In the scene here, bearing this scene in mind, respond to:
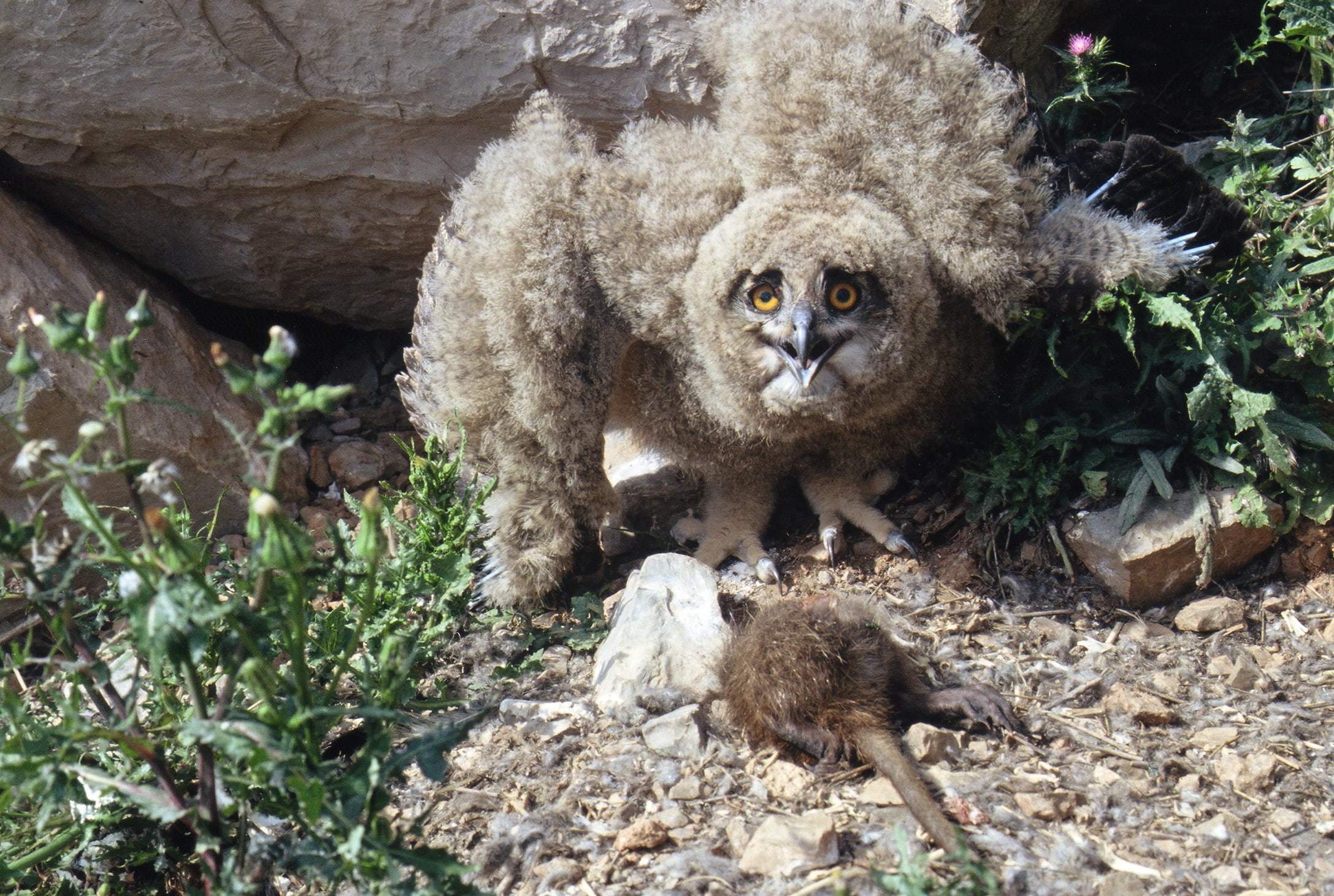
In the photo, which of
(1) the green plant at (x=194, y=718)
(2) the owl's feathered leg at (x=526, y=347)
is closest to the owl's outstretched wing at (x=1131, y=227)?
(2) the owl's feathered leg at (x=526, y=347)

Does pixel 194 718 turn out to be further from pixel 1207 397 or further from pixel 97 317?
pixel 1207 397

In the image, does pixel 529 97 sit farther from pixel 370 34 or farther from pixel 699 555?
pixel 699 555

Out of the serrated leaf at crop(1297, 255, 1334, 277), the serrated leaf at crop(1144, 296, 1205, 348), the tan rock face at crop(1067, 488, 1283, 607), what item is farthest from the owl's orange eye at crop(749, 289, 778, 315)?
the serrated leaf at crop(1297, 255, 1334, 277)

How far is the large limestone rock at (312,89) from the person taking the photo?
3555mm

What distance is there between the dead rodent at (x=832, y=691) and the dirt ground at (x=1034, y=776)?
77mm

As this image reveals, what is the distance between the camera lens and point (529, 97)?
12.1ft

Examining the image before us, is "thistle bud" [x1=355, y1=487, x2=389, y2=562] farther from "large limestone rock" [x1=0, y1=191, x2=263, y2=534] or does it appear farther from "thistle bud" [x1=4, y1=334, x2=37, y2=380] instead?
"large limestone rock" [x1=0, y1=191, x2=263, y2=534]

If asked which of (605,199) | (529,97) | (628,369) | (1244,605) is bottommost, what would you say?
(1244,605)

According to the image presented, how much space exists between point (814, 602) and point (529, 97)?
2.12m

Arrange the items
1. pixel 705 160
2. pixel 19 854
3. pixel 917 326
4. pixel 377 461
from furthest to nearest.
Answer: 1. pixel 377 461
2. pixel 705 160
3. pixel 917 326
4. pixel 19 854

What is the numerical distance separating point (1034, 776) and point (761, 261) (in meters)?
1.59

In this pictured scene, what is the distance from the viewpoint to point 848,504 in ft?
12.3

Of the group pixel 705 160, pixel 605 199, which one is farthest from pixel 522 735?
pixel 705 160

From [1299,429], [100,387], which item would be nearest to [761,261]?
[1299,429]
